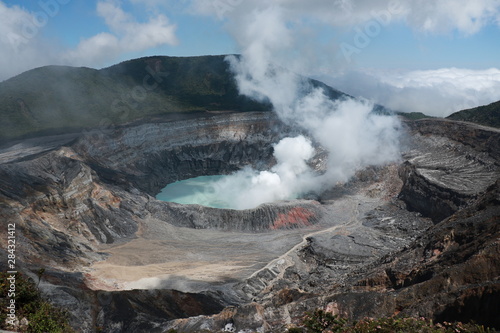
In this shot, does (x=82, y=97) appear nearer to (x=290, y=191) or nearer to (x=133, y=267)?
(x=290, y=191)

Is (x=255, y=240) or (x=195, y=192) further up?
(x=195, y=192)

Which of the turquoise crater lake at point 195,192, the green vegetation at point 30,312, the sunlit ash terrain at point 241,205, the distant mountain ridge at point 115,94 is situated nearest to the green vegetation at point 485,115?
the sunlit ash terrain at point 241,205

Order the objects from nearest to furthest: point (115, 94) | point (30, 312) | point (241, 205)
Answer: point (30, 312)
point (241, 205)
point (115, 94)

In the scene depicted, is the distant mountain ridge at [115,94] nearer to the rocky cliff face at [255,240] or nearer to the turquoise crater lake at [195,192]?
the rocky cliff face at [255,240]

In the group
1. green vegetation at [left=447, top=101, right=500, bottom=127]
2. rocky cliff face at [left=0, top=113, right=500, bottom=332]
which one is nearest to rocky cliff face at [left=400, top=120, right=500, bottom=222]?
rocky cliff face at [left=0, top=113, right=500, bottom=332]

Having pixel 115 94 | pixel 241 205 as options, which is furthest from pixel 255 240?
pixel 115 94

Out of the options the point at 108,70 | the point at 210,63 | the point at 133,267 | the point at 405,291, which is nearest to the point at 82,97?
the point at 108,70

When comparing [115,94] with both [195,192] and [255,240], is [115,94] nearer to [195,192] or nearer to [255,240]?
[195,192]
